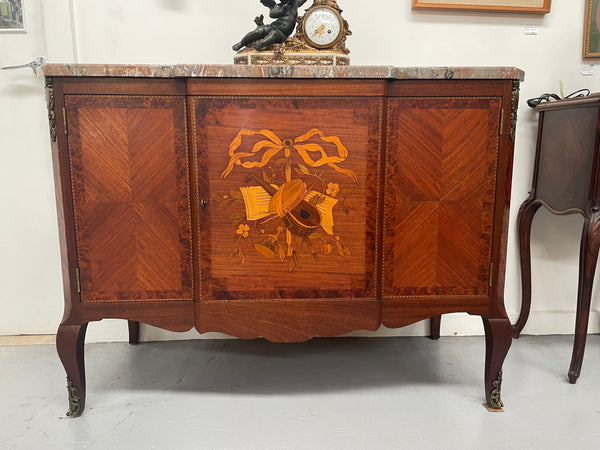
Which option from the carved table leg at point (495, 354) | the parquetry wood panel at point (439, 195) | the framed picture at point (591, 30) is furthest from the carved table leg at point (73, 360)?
the framed picture at point (591, 30)

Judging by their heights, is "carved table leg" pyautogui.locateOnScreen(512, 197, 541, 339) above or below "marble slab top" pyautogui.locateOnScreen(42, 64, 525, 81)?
below

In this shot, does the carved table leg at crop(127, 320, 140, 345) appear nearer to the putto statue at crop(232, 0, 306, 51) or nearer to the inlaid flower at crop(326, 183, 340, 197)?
the inlaid flower at crop(326, 183, 340, 197)

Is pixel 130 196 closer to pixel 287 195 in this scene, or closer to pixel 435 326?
pixel 287 195

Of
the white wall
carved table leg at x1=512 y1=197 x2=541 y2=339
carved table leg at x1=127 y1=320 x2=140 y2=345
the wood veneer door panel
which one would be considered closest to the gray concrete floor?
carved table leg at x1=127 y1=320 x2=140 y2=345

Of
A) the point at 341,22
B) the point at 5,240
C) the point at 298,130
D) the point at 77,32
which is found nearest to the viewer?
the point at 298,130

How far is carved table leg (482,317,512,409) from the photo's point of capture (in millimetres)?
1551

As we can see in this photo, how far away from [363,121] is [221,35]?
91 cm

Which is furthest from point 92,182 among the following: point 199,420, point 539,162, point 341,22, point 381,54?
point 539,162

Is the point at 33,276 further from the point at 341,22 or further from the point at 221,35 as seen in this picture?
the point at 341,22

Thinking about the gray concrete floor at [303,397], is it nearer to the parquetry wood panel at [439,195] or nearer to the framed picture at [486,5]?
the parquetry wood panel at [439,195]

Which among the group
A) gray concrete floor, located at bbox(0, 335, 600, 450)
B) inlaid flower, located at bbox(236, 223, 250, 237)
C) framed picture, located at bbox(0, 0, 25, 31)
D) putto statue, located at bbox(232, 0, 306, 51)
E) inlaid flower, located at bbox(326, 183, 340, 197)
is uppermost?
framed picture, located at bbox(0, 0, 25, 31)

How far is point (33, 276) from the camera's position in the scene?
2.09 m

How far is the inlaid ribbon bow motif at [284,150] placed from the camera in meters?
1.41

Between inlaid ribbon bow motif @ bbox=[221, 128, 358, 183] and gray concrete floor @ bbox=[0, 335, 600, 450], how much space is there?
825mm
